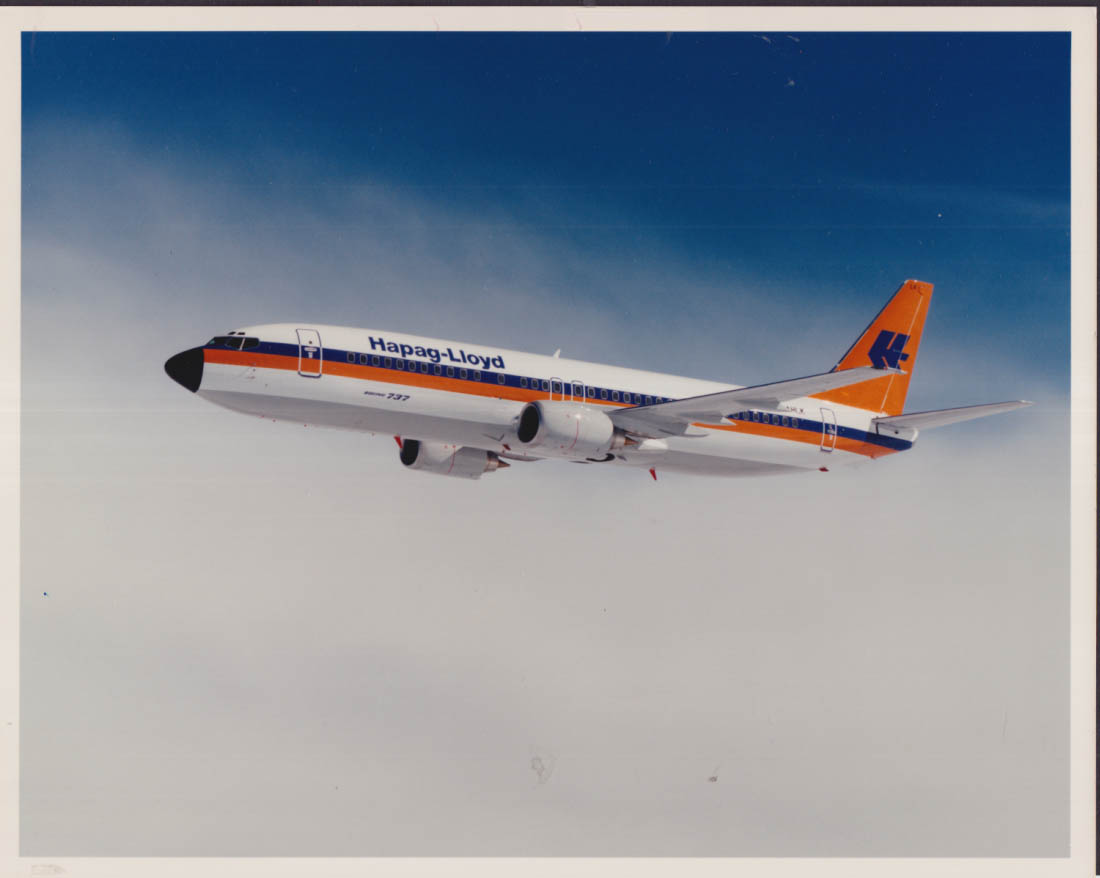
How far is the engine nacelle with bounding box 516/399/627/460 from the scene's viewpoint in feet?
78.2

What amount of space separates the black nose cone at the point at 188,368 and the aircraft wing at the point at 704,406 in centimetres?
785

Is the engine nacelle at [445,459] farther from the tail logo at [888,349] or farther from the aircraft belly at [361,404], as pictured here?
the tail logo at [888,349]

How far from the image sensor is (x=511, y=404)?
24609 millimetres

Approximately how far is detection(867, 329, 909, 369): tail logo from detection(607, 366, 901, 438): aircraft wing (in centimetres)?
634

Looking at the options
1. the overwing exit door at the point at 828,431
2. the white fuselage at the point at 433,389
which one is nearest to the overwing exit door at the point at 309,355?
the white fuselage at the point at 433,389

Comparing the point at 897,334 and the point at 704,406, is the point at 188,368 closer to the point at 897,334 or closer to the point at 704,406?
the point at 704,406

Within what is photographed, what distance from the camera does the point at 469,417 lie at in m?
24.2

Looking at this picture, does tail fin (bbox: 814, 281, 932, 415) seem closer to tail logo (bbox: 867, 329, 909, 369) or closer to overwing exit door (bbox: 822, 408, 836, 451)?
tail logo (bbox: 867, 329, 909, 369)

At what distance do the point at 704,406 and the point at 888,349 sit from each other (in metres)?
8.40

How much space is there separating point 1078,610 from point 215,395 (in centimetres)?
1534

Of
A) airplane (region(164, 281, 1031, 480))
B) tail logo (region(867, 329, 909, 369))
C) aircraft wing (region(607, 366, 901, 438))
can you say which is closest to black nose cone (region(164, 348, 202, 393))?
airplane (region(164, 281, 1031, 480))

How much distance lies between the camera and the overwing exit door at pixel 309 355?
76.4 ft

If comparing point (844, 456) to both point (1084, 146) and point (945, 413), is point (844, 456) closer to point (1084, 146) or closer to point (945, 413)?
point (945, 413)

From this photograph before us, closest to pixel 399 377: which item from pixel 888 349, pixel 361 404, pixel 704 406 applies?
pixel 361 404
